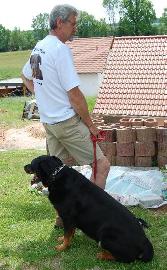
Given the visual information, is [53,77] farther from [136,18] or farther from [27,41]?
[27,41]

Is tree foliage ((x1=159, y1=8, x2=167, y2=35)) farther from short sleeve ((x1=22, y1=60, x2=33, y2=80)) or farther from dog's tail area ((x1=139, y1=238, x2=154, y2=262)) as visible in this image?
dog's tail area ((x1=139, y1=238, x2=154, y2=262))

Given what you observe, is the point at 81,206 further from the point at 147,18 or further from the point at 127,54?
the point at 147,18

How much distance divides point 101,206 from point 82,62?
39.2m

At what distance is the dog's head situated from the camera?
508 cm

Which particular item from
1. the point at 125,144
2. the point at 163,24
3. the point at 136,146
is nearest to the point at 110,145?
the point at 125,144

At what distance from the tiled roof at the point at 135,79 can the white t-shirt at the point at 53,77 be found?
640 centimetres

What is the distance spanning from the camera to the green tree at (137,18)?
332 ft

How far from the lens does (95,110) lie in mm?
11688

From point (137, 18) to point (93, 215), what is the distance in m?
104

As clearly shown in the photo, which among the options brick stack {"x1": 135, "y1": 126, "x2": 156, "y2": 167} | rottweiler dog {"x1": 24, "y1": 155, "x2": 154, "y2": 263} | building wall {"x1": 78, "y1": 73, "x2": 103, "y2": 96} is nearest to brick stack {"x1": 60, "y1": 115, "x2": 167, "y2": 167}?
brick stack {"x1": 135, "y1": 126, "x2": 156, "y2": 167}

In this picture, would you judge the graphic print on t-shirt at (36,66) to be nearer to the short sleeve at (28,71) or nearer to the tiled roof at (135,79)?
the short sleeve at (28,71)

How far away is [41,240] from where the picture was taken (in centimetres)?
550

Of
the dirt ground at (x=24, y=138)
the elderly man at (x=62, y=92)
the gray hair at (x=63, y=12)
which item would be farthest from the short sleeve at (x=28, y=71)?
the dirt ground at (x=24, y=138)

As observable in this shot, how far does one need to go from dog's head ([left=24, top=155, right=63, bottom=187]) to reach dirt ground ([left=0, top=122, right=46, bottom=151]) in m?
10.1
